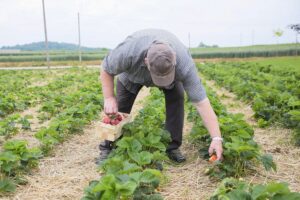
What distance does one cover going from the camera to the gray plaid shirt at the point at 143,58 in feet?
12.1

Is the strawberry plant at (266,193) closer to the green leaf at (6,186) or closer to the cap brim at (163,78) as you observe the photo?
the cap brim at (163,78)

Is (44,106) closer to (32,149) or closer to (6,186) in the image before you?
(32,149)

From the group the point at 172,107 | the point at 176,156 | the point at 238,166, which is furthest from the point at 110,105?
the point at 238,166

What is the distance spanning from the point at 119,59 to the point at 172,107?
3.24 feet

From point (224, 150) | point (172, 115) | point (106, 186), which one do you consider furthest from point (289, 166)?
point (106, 186)

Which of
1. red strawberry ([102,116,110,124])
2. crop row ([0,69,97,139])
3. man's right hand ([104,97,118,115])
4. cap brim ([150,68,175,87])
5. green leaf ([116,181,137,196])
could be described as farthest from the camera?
crop row ([0,69,97,139])

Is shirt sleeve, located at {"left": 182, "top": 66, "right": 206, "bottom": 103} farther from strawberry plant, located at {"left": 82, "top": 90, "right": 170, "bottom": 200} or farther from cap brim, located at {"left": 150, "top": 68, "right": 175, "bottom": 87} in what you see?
strawberry plant, located at {"left": 82, "top": 90, "right": 170, "bottom": 200}

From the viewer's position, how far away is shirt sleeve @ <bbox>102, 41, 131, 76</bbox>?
3.79m

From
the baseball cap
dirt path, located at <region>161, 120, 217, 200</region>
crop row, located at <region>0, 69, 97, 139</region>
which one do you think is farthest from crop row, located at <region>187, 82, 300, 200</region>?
crop row, located at <region>0, 69, 97, 139</region>

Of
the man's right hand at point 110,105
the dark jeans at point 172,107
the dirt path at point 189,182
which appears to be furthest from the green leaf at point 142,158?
the dark jeans at point 172,107

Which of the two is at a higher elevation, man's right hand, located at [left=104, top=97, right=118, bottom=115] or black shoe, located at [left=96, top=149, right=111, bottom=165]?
man's right hand, located at [left=104, top=97, right=118, bottom=115]

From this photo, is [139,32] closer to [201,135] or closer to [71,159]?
[201,135]

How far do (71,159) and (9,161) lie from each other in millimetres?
1033

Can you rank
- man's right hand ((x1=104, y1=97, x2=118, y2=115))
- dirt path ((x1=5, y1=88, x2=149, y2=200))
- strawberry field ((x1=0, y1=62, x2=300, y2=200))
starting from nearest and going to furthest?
strawberry field ((x1=0, y1=62, x2=300, y2=200)) → dirt path ((x1=5, y1=88, x2=149, y2=200)) → man's right hand ((x1=104, y1=97, x2=118, y2=115))
